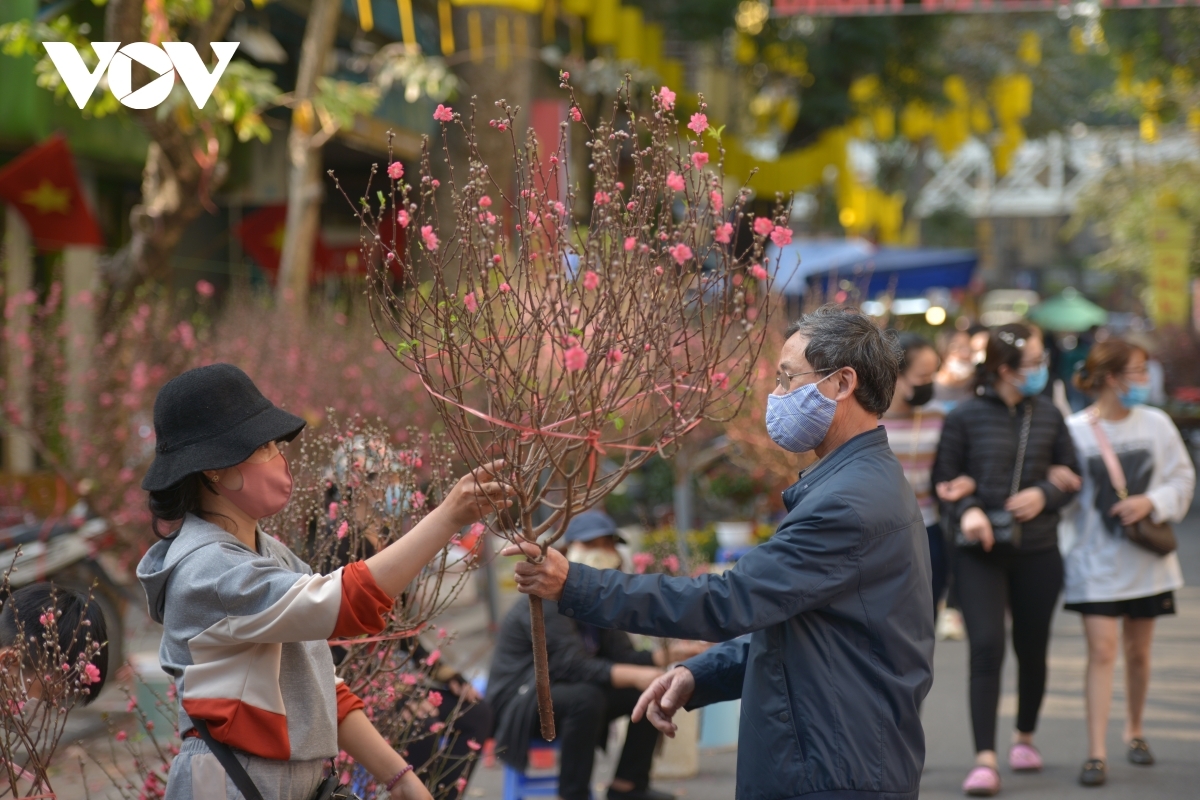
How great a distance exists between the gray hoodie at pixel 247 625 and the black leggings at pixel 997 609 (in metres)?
3.88

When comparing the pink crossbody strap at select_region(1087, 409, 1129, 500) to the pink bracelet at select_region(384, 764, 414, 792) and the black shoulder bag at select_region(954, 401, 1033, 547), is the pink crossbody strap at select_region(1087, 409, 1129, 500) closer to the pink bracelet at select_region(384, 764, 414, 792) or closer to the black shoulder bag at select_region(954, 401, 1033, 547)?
the black shoulder bag at select_region(954, 401, 1033, 547)

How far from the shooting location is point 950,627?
9.45 m

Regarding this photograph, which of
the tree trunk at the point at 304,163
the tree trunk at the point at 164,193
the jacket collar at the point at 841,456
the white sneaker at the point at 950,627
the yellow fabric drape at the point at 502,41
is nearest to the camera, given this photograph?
the jacket collar at the point at 841,456

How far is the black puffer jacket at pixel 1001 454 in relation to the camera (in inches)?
232

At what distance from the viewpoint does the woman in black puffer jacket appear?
5.83 meters

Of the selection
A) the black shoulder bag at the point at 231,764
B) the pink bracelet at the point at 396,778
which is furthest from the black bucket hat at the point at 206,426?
the pink bracelet at the point at 396,778

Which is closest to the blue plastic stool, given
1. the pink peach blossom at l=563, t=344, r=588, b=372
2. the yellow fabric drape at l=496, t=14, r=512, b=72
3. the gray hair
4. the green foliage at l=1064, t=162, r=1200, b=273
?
the gray hair

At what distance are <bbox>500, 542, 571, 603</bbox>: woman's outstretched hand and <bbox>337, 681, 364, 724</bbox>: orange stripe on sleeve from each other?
0.57m

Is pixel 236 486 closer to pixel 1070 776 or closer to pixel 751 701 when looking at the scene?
pixel 751 701

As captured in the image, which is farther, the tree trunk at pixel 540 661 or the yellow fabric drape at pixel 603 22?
the yellow fabric drape at pixel 603 22

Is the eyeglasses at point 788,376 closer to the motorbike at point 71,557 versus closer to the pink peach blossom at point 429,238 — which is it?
the pink peach blossom at point 429,238

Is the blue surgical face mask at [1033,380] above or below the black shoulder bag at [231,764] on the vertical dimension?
above

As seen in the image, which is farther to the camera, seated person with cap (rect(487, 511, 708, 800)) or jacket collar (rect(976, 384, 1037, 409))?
jacket collar (rect(976, 384, 1037, 409))

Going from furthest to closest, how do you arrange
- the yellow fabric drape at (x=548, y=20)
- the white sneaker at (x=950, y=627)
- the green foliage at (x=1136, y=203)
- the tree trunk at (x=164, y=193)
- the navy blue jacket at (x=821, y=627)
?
the green foliage at (x=1136, y=203) → the yellow fabric drape at (x=548, y=20) → the white sneaker at (x=950, y=627) → the tree trunk at (x=164, y=193) → the navy blue jacket at (x=821, y=627)
